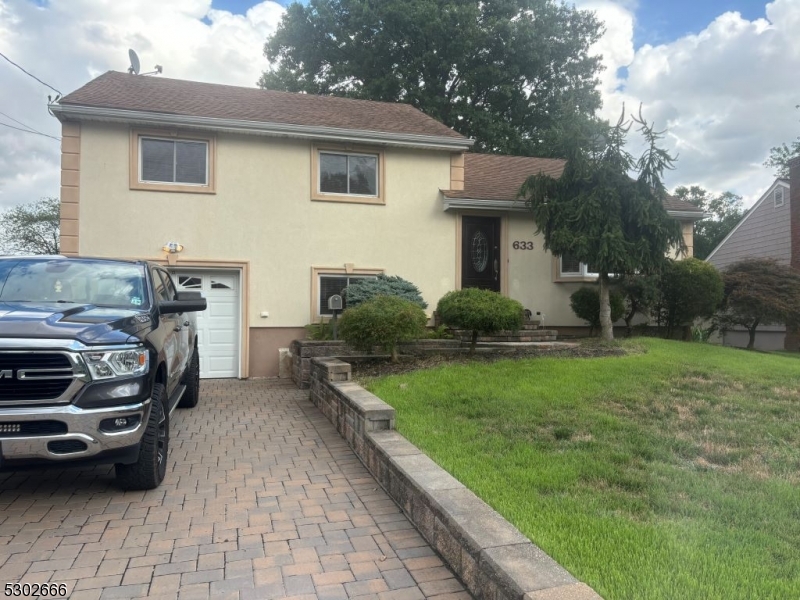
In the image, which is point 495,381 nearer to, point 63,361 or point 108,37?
point 63,361

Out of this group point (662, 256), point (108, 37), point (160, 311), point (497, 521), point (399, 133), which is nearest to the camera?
point (497, 521)

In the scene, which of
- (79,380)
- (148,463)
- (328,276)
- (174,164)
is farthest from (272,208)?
(79,380)

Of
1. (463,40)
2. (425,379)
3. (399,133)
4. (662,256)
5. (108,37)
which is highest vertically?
(463,40)


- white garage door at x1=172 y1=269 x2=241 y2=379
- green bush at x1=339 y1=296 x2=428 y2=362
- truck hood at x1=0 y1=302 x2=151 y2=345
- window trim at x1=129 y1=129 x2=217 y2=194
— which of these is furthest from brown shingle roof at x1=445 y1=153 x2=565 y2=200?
truck hood at x1=0 y1=302 x2=151 y2=345

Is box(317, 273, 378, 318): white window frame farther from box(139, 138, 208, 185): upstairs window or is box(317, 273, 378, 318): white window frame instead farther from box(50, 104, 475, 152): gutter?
box(139, 138, 208, 185): upstairs window

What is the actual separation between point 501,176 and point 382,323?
23.9 ft

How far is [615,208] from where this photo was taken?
34.1 ft

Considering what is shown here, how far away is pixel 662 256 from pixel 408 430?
7.69 meters

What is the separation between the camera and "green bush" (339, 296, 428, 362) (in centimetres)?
832

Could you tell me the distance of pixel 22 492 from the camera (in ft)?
14.4

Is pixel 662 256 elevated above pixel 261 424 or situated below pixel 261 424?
above

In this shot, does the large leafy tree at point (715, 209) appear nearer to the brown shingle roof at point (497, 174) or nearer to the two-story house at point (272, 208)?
the brown shingle roof at point (497, 174)

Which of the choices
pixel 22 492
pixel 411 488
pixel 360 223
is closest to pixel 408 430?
pixel 411 488

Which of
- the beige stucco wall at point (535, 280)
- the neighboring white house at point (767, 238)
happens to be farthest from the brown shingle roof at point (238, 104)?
the neighboring white house at point (767, 238)
